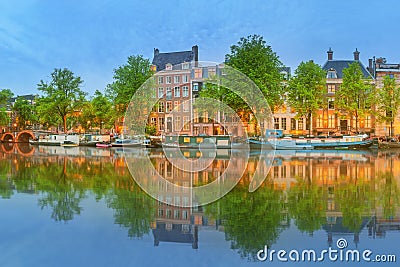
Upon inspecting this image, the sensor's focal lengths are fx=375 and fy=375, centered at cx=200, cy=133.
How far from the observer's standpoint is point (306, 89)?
42438 millimetres

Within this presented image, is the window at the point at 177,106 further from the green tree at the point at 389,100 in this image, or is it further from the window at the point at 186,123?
the green tree at the point at 389,100

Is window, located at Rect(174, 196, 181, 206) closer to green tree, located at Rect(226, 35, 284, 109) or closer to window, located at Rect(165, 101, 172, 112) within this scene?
green tree, located at Rect(226, 35, 284, 109)

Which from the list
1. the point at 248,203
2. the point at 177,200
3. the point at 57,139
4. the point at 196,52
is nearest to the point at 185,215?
the point at 177,200

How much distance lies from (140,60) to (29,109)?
138 feet

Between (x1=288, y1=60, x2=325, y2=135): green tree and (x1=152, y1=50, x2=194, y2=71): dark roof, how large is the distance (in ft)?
68.9

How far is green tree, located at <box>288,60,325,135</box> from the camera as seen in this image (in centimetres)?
4231

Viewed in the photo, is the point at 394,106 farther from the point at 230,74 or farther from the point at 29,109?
the point at 29,109

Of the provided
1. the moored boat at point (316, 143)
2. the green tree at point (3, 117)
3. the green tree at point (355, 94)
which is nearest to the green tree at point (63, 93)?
the green tree at point (3, 117)

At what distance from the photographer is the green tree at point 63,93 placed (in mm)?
51812

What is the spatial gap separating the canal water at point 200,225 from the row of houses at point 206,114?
34639mm

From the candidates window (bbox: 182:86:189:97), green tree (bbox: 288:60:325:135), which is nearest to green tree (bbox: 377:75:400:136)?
green tree (bbox: 288:60:325:135)

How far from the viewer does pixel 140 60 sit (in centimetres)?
4391

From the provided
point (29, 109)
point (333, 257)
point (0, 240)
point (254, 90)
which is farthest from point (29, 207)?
point (29, 109)

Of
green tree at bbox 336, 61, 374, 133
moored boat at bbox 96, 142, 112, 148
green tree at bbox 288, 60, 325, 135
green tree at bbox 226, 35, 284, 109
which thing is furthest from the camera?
moored boat at bbox 96, 142, 112, 148
